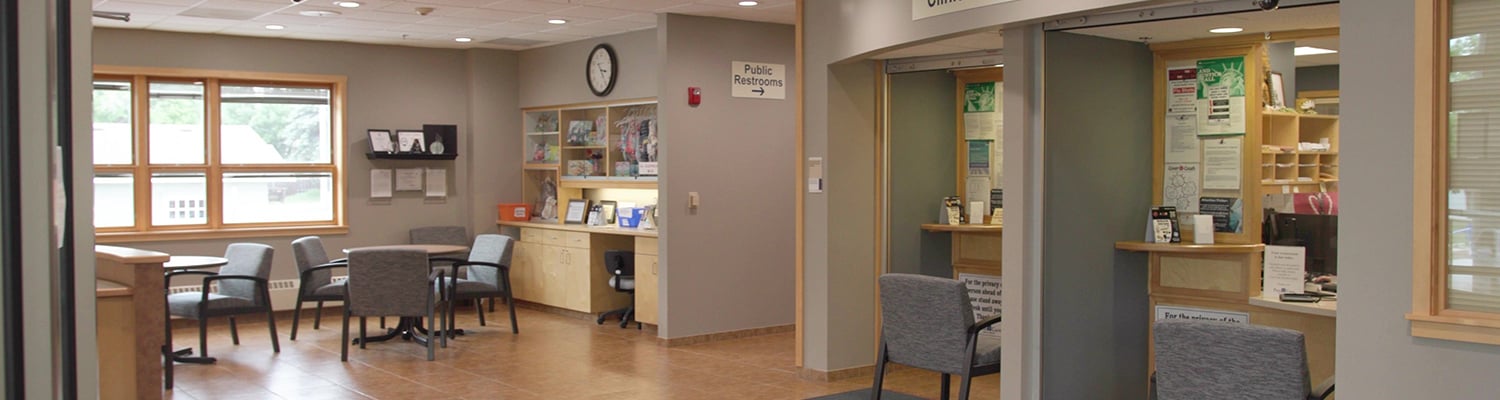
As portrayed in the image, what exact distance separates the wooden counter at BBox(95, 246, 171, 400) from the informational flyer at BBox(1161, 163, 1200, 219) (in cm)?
444

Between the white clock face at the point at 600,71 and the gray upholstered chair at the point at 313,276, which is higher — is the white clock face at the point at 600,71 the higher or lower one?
the higher one

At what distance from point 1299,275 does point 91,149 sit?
4336 millimetres

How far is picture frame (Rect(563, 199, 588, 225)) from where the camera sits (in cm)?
990

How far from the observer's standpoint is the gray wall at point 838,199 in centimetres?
649

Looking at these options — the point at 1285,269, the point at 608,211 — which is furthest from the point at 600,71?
the point at 1285,269

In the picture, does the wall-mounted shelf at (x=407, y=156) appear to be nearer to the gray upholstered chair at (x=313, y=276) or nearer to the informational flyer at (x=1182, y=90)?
the gray upholstered chair at (x=313, y=276)

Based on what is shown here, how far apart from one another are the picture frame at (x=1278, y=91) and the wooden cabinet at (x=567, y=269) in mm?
5230

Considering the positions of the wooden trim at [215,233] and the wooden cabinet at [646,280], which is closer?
the wooden cabinet at [646,280]

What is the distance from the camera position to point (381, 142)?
9.98 m

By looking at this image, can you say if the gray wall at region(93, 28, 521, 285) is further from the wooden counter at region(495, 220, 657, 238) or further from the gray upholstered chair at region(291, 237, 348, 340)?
the gray upholstered chair at region(291, 237, 348, 340)

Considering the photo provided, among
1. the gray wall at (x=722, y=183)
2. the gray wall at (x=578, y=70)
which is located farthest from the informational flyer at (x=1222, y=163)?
the gray wall at (x=578, y=70)

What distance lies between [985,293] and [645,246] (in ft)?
9.72

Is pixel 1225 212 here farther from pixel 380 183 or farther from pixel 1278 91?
pixel 380 183

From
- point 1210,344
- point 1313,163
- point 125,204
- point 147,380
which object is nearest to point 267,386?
point 147,380
